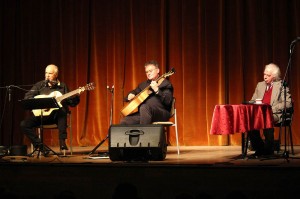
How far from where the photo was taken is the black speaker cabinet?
195 inches

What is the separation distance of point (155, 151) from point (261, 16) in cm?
333

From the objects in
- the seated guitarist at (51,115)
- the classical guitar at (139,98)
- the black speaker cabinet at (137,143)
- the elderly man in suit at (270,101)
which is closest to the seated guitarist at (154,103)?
the classical guitar at (139,98)

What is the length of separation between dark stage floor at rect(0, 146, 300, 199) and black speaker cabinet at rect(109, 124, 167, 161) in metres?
0.18

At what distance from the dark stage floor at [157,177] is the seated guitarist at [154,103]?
3.14 feet

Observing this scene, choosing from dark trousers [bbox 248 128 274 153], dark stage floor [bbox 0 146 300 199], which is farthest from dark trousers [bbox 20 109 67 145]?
dark trousers [bbox 248 128 274 153]

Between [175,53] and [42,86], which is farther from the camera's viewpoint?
[175,53]

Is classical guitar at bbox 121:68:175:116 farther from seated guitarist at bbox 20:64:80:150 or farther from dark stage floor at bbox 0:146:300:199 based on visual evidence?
dark stage floor at bbox 0:146:300:199

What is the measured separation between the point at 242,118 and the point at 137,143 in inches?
44.6

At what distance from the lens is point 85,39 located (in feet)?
26.2

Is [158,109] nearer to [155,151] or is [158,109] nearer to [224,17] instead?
[155,151]

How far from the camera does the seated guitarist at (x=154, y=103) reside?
18.6 ft

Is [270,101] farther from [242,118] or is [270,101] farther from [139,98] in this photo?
[139,98]

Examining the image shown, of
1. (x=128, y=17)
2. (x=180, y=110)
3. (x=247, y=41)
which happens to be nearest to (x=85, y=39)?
(x=128, y=17)

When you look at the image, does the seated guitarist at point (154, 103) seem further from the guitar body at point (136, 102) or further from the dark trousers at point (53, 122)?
the dark trousers at point (53, 122)
